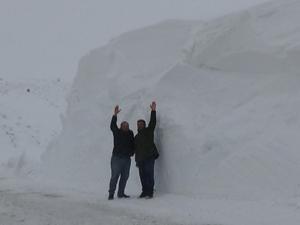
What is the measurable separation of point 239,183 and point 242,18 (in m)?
3.94

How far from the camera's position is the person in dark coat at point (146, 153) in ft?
35.8

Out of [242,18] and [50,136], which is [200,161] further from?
[50,136]

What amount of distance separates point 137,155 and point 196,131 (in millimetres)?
1178

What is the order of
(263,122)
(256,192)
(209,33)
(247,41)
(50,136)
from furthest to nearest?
(50,136)
(209,33)
(247,41)
(263,122)
(256,192)

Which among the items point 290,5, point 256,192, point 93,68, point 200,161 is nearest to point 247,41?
point 290,5

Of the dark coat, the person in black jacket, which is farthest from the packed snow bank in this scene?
the person in black jacket

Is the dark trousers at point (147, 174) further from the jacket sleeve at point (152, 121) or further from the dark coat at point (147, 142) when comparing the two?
the jacket sleeve at point (152, 121)

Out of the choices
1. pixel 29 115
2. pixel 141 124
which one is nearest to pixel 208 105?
pixel 141 124

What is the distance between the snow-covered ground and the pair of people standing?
351 mm

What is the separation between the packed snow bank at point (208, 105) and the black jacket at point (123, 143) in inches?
22.0

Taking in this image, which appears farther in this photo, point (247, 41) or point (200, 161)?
point (247, 41)

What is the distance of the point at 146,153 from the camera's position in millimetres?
11031

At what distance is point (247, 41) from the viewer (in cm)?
1167

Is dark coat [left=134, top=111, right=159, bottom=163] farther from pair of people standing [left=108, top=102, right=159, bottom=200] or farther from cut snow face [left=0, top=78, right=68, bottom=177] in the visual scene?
cut snow face [left=0, top=78, right=68, bottom=177]
